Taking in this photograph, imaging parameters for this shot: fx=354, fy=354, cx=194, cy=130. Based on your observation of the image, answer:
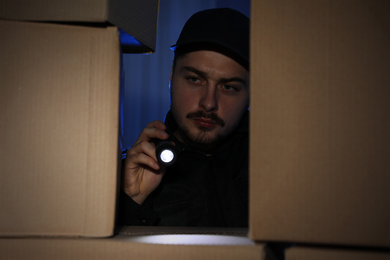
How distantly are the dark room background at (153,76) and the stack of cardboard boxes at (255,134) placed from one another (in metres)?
1.86

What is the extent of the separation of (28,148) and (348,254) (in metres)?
0.50

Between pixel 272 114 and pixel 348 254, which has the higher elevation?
pixel 272 114

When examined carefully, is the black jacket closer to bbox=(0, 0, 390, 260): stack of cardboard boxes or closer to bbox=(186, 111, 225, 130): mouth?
bbox=(186, 111, 225, 130): mouth

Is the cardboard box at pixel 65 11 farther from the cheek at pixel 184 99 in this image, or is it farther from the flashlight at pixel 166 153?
the cheek at pixel 184 99

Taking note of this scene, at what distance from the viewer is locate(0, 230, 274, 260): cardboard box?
0.50 metres

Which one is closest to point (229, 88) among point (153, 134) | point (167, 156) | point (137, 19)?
point (153, 134)

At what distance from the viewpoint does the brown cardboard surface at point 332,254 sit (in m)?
0.48

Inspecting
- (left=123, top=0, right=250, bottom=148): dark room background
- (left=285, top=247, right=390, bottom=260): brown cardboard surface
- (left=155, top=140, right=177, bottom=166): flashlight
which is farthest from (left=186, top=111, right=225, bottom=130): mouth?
(left=123, top=0, right=250, bottom=148): dark room background

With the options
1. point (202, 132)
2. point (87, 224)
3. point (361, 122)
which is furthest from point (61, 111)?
point (202, 132)

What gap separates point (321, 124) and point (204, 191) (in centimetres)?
89

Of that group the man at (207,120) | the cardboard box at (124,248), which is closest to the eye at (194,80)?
the man at (207,120)

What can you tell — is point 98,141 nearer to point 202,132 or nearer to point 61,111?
point 61,111

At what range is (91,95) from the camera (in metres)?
0.56

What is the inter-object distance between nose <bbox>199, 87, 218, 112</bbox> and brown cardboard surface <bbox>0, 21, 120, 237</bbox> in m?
0.69
